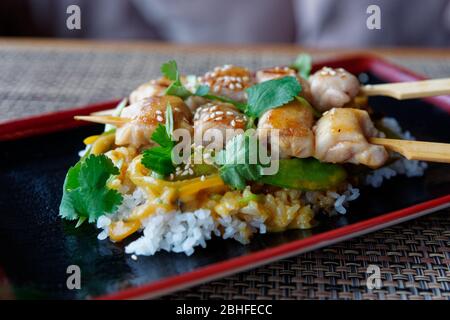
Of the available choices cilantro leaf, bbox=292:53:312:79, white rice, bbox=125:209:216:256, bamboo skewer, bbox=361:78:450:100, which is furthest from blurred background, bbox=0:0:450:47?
white rice, bbox=125:209:216:256

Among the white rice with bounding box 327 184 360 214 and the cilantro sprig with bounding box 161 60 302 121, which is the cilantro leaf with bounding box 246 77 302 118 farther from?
the white rice with bounding box 327 184 360 214

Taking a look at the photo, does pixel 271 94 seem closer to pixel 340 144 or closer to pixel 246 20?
pixel 340 144

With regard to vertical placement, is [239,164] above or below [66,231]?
above

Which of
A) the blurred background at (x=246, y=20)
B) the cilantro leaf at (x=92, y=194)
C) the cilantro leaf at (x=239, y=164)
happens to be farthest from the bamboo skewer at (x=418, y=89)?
the blurred background at (x=246, y=20)

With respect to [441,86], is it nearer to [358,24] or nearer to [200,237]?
[200,237]

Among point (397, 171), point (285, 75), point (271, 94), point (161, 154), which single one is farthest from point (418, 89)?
point (161, 154)
